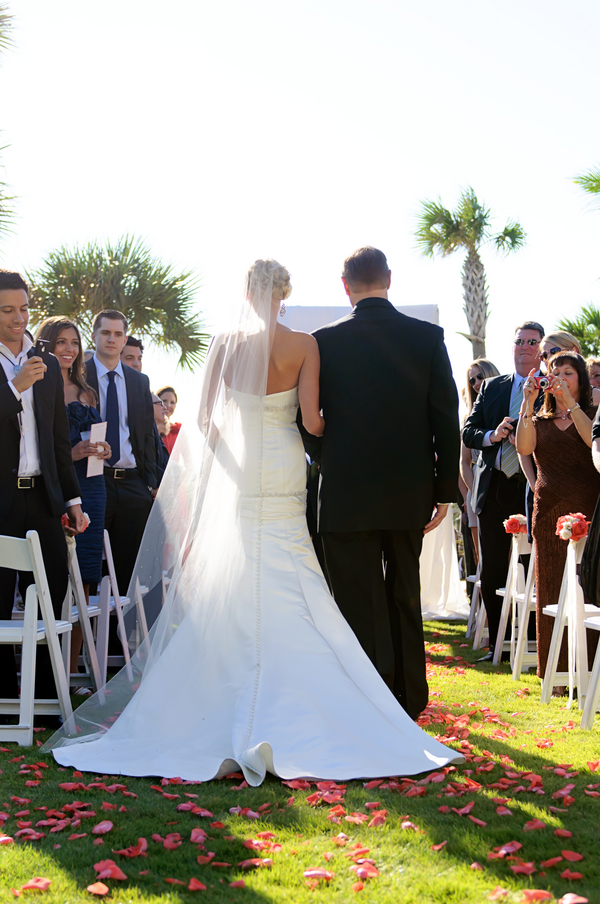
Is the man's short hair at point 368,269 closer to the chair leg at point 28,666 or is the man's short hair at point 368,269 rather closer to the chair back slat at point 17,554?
the chair back slat at point 17,554

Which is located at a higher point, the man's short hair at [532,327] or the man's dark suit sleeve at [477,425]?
the man's short hair at [532,327]

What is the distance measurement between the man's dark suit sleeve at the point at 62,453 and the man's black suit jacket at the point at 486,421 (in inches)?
122

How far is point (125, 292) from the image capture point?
2052 cm

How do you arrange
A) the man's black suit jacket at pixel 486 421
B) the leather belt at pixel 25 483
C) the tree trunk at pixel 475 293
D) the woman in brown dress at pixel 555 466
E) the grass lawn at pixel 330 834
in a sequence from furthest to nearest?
the tree trunk at pixel 475 293
the man's black suit jacket at pixel 486 421
the woman in brown dress at pixel 555 466
the leather belt at pixel 25 483
the grass lawn at pixel 330 834

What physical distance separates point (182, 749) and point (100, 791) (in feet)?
1.48

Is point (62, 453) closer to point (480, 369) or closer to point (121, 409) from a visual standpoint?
point (121, 409)

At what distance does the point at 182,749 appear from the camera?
11.8 ft

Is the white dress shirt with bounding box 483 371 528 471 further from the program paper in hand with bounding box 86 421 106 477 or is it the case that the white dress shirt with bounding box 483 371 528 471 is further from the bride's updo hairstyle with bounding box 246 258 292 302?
the program paper in hand with bounding box 86 421 106 477

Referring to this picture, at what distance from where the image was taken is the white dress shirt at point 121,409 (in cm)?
625

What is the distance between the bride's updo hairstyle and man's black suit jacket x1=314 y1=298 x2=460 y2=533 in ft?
1.14

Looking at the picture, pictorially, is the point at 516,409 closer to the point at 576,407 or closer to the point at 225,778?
the point at 576,407

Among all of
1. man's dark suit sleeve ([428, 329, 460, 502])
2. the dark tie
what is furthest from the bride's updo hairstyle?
the dark tie

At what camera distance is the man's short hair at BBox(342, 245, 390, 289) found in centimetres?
445

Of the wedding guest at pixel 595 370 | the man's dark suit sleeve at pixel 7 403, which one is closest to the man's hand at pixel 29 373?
the man's dark suit sleeve at pixel 7 403
